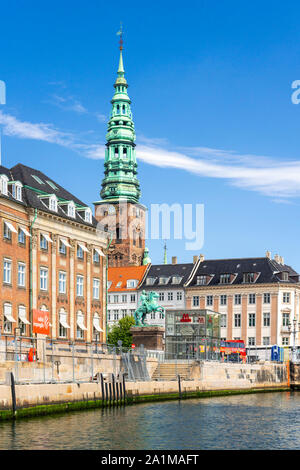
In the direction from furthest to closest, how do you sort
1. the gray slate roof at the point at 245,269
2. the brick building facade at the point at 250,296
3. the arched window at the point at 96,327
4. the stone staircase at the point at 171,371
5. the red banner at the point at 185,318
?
the gray slate roof at the point at 245,269 → the brick building facade at the point at 250,296 → the arched window at the point at 96,327 → the red banner at the point at 185,318 → the stone staircase at the point at 171,371

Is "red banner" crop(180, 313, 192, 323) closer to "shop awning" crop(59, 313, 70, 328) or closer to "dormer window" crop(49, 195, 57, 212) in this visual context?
"shop awning" crop(59, 313, 70, 328)

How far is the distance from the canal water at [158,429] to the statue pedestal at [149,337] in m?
21.6

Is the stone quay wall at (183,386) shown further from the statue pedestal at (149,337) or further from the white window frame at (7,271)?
the white window frame at (7,271)

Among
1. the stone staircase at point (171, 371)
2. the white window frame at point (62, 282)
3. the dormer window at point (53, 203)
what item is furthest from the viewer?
the white window frame at point (62, 282)

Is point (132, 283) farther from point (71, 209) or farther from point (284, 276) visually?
point (71, 209)

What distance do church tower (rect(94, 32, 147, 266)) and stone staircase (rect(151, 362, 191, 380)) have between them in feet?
294

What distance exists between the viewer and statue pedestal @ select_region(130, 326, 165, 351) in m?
83.4

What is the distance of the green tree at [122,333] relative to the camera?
135m

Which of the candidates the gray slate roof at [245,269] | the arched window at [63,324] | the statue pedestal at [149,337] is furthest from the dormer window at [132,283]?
the statue pedestal at [149,337]

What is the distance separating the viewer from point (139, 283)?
150 meters

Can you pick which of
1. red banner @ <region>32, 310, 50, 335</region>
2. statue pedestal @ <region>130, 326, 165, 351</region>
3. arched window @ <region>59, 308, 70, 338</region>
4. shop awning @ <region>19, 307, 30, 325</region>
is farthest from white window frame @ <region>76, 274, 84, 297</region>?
shop awning @ <region>19, 307, 30, 325</region>
